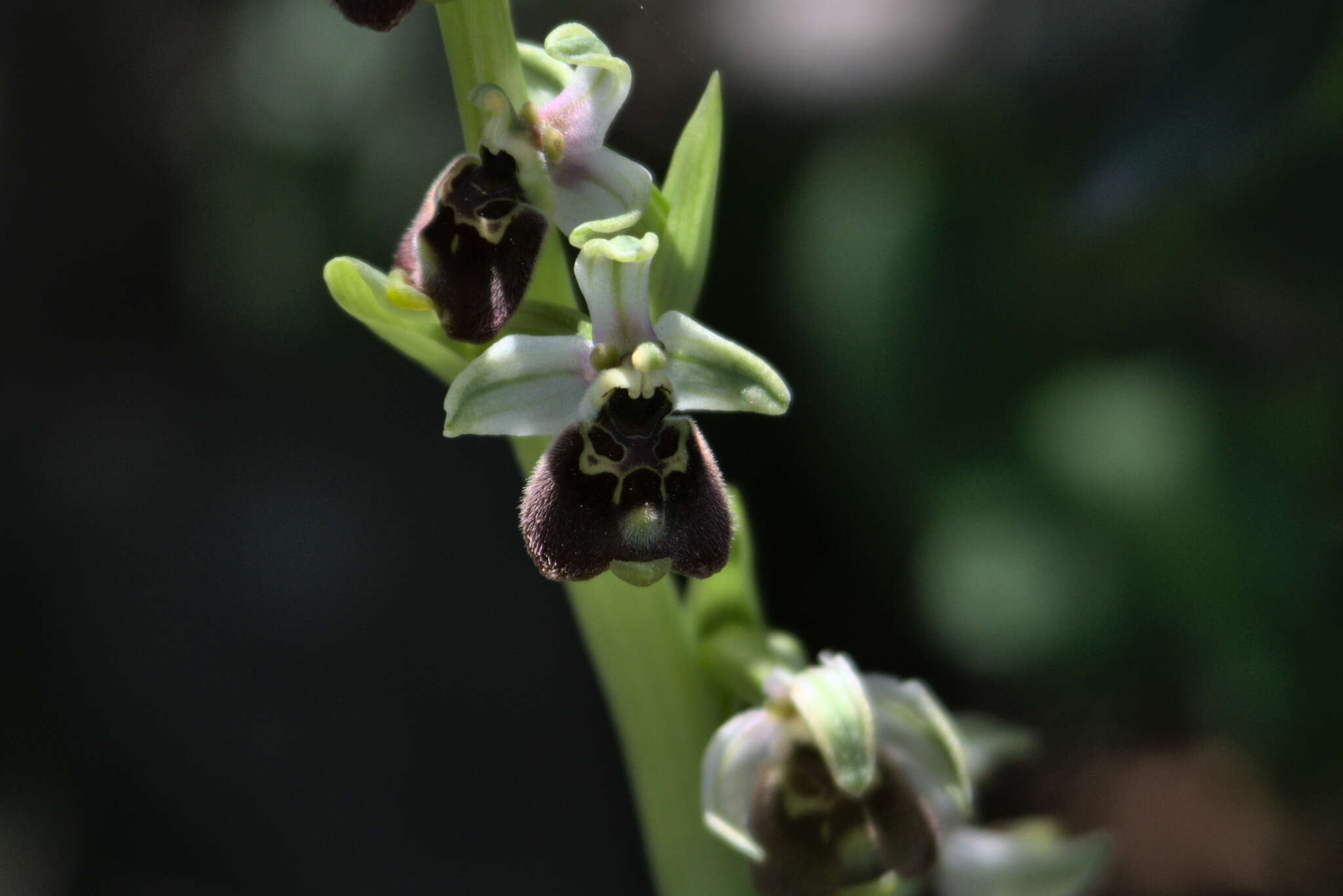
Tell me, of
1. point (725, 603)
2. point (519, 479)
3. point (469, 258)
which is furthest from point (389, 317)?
point (519, 479)

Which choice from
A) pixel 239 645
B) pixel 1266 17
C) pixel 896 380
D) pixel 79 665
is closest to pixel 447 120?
pixel 896 380

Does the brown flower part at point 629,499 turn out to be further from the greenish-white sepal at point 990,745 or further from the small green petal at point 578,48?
the greenish-white sepal at point 990,745

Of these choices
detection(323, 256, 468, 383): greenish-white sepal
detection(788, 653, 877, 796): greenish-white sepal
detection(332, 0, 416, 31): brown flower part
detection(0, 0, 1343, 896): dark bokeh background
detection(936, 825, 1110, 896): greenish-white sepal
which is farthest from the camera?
detection(0, 0, 1343, 896): dark bokeh background

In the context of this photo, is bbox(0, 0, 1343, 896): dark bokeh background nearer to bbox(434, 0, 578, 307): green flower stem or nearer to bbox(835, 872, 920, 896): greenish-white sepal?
bbox(835, 872, 920, 896): greenish-white sepal

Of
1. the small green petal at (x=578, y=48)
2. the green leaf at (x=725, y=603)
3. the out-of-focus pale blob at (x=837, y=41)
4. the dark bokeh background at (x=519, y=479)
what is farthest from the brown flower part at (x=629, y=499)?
the out-of-focus pale blob at (x=837, y=41)

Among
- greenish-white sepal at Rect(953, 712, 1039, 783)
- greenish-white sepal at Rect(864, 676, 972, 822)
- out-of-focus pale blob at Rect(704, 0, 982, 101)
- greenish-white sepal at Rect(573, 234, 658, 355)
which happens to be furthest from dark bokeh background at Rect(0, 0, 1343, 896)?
greenish-white sepal at Rect(573, 234, 658, 355)

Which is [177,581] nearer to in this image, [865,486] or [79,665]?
[79,665]
